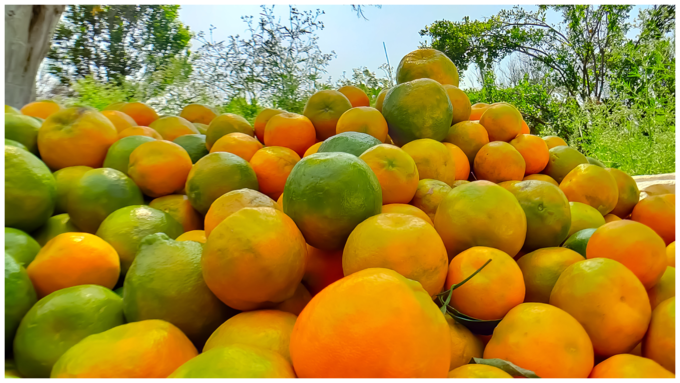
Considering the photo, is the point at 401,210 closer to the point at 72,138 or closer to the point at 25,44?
the point at 72,138

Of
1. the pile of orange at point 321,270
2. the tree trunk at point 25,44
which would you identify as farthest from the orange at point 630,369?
the tree trunk at point 25,44

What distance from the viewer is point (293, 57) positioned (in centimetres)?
436

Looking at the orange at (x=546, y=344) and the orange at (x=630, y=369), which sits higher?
the orange at (x=546, y=344)

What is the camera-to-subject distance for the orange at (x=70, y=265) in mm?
992

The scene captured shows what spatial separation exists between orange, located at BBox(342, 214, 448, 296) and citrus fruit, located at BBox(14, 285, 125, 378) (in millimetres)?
561

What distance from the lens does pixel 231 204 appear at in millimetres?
1111

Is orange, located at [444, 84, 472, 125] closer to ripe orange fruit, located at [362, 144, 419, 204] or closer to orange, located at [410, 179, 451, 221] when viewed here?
orange, located at [410, 179, 451, 221]

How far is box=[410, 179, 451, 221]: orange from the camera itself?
1221mm

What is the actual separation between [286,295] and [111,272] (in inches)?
21.6

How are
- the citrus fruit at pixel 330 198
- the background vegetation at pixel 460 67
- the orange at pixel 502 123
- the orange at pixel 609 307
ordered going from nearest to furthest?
the orange at pixel 609 307
the citrus fruit at pixel 330 198
the orange at pixel 502 123
the background vegetation at pixel 460 67

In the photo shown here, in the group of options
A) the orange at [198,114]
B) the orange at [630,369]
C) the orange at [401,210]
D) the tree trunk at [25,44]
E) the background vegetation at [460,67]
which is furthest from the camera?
the background vegetation at [460,67]

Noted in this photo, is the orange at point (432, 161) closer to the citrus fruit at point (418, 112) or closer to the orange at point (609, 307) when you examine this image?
the citrus fruit at point (418, 112)

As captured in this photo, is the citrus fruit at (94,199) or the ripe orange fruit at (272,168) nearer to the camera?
the citrus fruit at (94,199)

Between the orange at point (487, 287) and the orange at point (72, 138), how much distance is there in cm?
148
